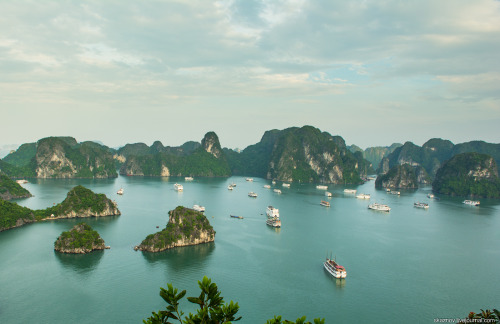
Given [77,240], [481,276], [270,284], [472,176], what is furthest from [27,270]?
[472,176]

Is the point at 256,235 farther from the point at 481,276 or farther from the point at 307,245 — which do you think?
the point at 481,276

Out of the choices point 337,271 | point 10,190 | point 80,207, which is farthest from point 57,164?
point 337,271

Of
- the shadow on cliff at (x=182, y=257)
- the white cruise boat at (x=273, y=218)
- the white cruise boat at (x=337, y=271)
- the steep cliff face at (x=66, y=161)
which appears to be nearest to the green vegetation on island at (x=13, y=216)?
the shadow on cliff at (x=182, y=257)

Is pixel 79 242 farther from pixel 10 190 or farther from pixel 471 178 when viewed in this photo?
pixel 471 178

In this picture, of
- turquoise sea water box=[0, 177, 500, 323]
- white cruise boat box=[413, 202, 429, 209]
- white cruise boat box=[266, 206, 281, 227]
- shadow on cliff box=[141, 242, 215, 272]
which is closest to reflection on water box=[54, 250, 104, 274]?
turquoise sea water box=[0, 177, 500, 323]

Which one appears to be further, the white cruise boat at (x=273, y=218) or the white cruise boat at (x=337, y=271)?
the white cruise boat at (x=273, y=218)

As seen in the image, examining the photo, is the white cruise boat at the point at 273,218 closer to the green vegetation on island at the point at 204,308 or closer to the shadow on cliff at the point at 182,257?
the shadow on cliff at the point at 182,257

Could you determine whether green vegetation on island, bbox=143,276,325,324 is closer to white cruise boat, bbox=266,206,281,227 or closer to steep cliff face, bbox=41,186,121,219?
white cruise boat, bbox=266,206,281,227
